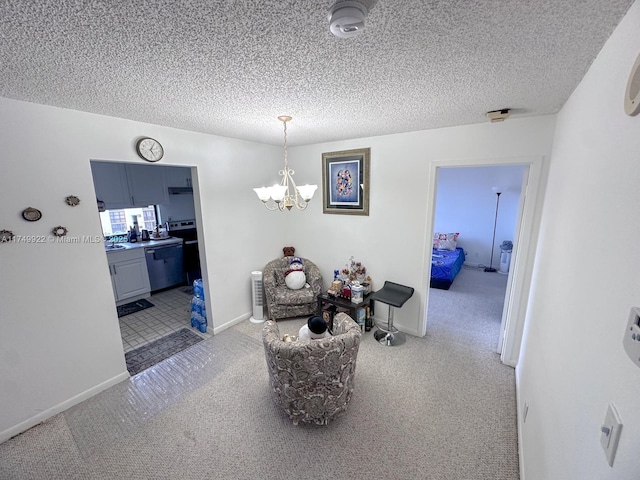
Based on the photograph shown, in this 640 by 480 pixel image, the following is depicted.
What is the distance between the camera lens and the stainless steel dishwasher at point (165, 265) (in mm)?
4465

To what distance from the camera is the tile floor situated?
130 inches

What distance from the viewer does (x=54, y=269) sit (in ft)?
6.94

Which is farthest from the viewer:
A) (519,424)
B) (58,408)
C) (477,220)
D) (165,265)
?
(477,220)

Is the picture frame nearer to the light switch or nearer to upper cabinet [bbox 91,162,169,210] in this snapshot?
the light switch

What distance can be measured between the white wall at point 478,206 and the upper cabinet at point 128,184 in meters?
5.51

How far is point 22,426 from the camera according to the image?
6.73 feet

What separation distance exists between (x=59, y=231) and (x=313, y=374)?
7.64 ft

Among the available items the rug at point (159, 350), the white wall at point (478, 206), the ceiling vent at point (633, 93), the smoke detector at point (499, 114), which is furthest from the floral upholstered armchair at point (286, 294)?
the white wall at point (478, 206)

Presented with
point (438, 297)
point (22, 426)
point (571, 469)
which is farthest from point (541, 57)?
point (22, 426)

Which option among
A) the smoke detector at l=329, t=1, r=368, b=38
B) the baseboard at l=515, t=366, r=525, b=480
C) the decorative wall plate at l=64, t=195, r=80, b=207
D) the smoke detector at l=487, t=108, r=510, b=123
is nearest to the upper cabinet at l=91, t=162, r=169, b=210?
the decorative wall plate at l=64, t=195, r=80, b=207

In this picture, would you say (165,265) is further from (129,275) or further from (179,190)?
(179,190)

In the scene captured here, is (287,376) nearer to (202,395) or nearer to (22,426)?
(202,395)

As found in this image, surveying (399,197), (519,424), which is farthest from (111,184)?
(519,424)

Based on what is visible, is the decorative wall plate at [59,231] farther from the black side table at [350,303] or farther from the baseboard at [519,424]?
the baseboard at [519,424]
